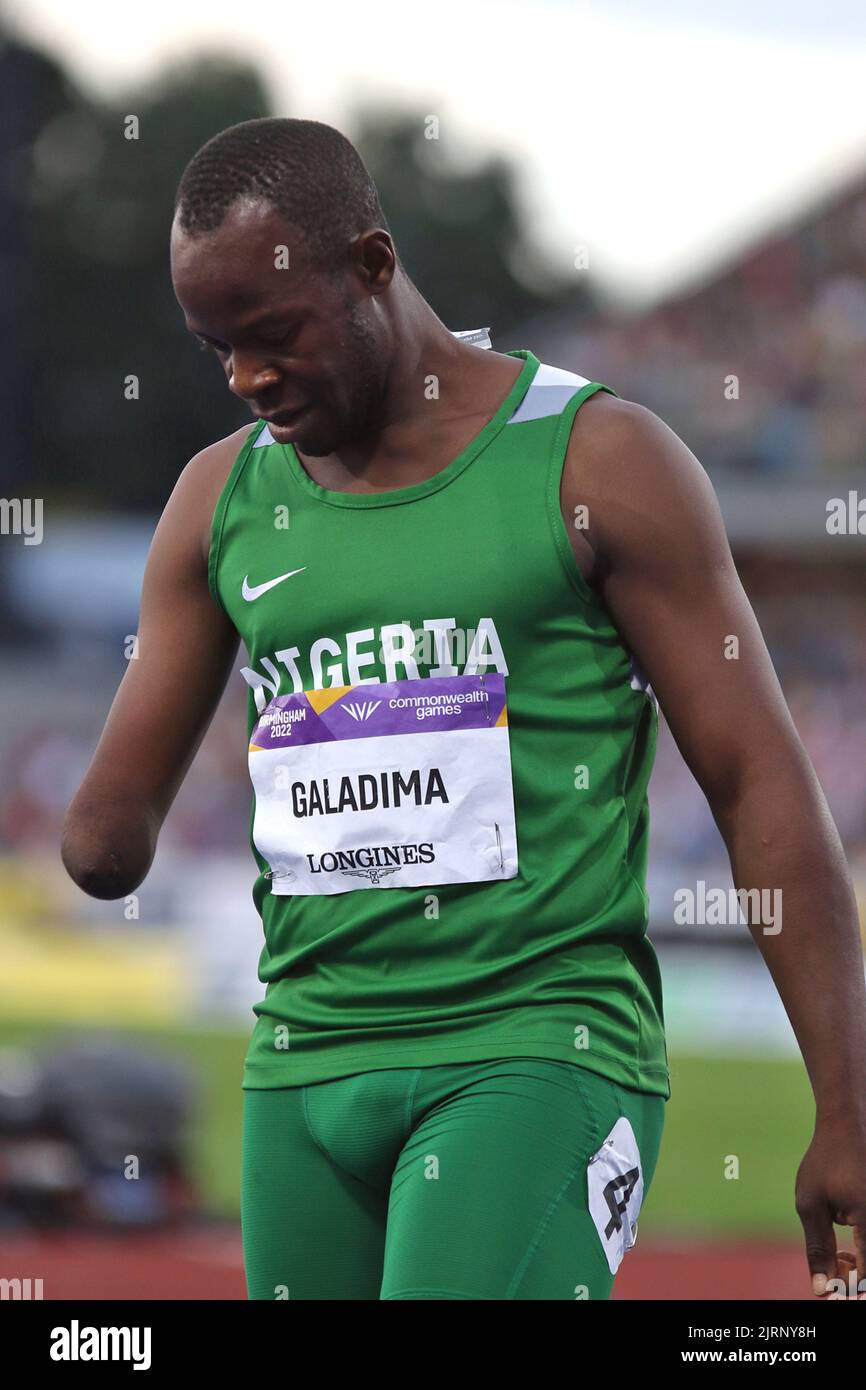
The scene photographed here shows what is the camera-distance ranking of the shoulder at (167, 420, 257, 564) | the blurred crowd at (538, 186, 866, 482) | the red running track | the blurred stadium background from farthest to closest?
the blurred crowd at (538, 186, 866, 482), the blurred stadium background, the red running track, the shoulder at (167, 420, 257, 564)

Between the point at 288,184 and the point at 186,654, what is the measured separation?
0.63m

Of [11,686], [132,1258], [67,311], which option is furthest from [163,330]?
[132,1258]

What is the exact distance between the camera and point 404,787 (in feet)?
7.28

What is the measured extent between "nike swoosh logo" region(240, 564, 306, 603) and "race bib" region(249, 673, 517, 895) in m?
0.14

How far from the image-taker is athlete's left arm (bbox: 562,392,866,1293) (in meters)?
2.18

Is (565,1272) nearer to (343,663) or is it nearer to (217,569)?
(343,663)

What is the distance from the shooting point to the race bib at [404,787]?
2189mm

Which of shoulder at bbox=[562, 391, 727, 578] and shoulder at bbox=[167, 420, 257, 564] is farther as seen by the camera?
shoulder at bbox=[167, 420, 257, 564]

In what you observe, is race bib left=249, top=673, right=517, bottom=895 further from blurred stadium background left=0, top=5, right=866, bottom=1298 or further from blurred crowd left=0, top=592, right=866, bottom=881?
blurred crowd left=0, top=592, right=866, bottom=881

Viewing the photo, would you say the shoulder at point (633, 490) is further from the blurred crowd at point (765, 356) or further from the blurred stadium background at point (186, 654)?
the blurred crowd at point (765, 356)

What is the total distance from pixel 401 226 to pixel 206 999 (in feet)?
76.1

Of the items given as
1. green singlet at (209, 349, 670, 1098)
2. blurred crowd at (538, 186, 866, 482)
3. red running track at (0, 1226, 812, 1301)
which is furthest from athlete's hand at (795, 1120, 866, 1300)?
blurred crowd at (538, 186, 866, 482)

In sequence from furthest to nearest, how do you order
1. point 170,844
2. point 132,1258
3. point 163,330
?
point 163,330 < point 170,844 < point 132,1258

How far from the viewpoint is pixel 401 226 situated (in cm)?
3158
